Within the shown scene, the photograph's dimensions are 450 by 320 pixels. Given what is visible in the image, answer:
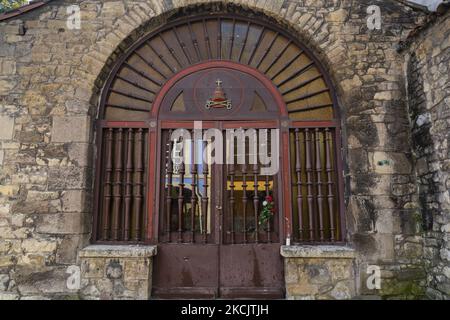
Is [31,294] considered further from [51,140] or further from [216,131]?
[216,131]

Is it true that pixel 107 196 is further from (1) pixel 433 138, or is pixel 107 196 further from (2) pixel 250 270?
(1) pixel 433 138

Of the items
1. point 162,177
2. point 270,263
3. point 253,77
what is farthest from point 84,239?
point 253,77

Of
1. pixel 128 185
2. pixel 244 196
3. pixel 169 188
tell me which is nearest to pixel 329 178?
pixel 244 196

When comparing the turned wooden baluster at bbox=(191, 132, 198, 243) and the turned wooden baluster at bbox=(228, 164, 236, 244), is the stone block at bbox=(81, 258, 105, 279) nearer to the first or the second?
the turned wooden baluster at bbox=(191, 132, 198, 243)

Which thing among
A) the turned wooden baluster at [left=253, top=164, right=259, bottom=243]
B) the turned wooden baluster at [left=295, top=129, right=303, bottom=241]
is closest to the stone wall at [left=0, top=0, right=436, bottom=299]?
the turned wooden baluster at [left=295, top=129, right=303, bottom=241]

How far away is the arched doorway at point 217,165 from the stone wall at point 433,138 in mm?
968

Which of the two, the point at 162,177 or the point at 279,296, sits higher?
the point at 162,177

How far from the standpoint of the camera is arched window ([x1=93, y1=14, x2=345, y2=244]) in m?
4.44

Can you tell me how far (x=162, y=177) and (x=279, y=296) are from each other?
6.95 feet

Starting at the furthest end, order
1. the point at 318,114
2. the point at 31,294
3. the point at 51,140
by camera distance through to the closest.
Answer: the point at 318,114 < the point at 51,140 < the point at 31,294

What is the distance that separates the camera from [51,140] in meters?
4.34

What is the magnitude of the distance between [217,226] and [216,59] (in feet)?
7.49

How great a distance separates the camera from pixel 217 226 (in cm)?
442

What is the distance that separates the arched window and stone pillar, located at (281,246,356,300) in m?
0.33
